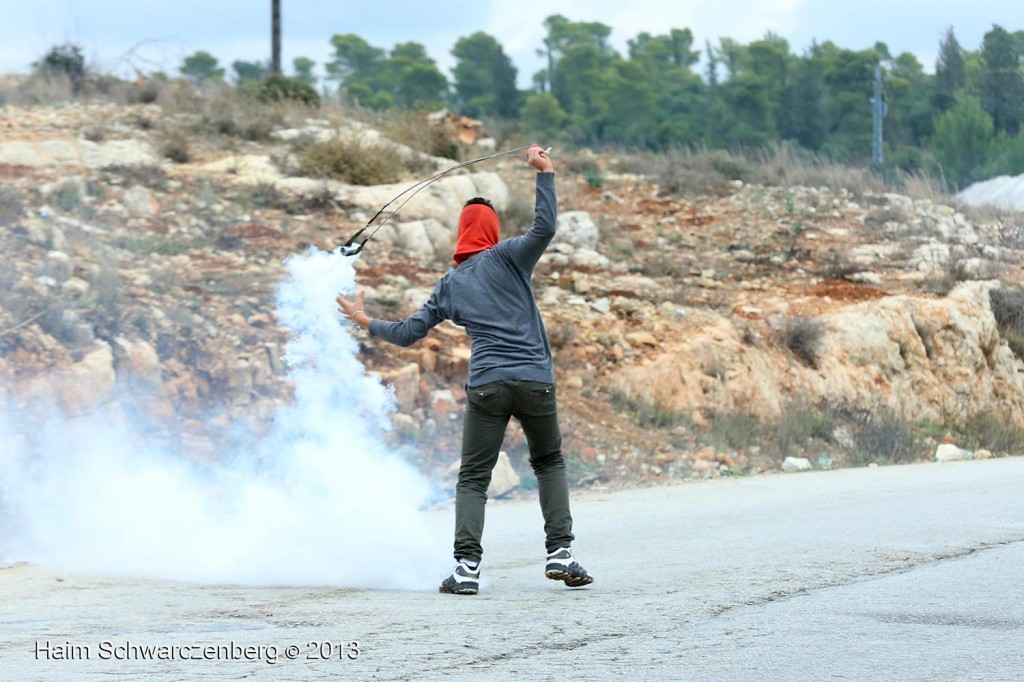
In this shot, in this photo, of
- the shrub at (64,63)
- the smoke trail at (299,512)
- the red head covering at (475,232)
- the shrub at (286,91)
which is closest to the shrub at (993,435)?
the smoke trail at (299,512)

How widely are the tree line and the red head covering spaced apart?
33.8 meters

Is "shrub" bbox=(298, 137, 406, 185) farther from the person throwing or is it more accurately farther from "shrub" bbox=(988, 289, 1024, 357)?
the person throwing

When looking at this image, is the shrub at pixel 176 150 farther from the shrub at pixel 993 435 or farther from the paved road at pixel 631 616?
the paved road at pixel 631 616

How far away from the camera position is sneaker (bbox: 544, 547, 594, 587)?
648cm

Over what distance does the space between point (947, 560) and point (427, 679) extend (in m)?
3.85

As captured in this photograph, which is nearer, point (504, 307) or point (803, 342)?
point (504, 307)

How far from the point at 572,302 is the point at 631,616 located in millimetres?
12133

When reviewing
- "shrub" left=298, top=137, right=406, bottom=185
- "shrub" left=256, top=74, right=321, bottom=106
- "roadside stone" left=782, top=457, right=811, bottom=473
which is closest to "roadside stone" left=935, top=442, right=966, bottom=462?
"roadside stone" left=782, top=457, right=811, bottom=473

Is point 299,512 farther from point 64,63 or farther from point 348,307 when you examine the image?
point 64,63

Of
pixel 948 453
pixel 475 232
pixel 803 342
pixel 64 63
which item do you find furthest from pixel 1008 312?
pixel 64 63

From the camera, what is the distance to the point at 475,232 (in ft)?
22.9

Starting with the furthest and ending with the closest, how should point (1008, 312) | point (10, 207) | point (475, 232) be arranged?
point (1008, 312)
point (10, 207)
point (475, 232)

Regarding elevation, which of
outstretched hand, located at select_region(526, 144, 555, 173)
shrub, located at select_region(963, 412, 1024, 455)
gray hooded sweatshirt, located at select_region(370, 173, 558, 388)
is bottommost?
shrub, located at select_region(963, 412, 1024, 455)

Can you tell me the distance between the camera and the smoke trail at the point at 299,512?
285 inches
